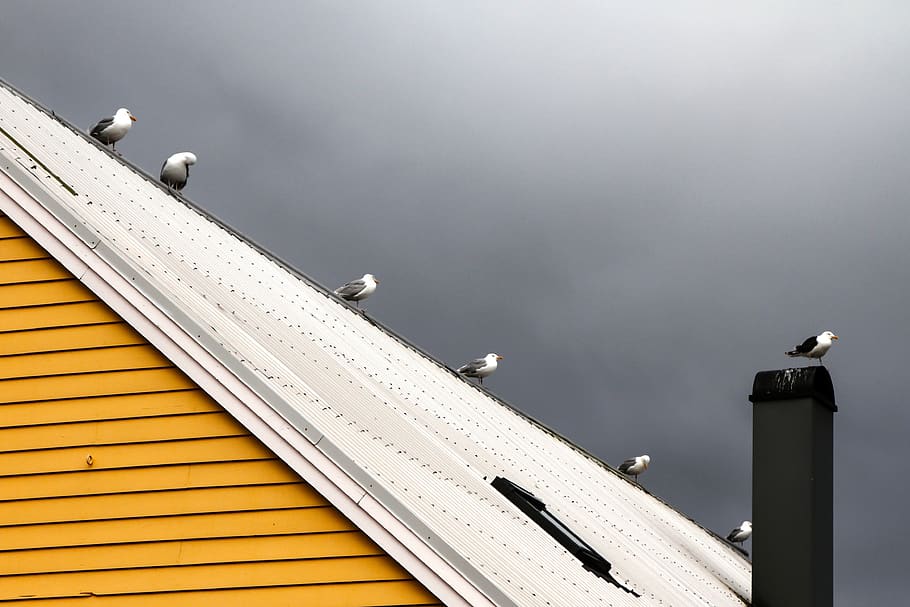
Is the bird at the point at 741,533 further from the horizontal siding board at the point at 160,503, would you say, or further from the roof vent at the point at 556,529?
the horizontal siding board at the point at 160,503

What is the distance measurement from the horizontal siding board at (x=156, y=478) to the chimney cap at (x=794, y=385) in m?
8.11

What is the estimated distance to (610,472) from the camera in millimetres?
22703

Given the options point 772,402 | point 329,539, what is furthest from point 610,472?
point 329,539

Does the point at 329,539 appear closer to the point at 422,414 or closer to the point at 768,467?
the point at 422,414

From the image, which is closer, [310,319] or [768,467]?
[310,319]

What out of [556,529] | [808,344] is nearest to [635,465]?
[808,344]

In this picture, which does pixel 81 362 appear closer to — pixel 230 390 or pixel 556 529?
pixel 230 390

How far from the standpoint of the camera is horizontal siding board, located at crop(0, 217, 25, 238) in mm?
9359

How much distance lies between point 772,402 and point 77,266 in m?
8.87

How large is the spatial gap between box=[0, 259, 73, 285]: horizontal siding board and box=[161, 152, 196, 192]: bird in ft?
25.8

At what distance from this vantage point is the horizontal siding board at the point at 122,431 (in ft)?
28.3

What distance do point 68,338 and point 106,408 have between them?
24.5 inches

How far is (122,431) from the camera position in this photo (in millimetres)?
8797

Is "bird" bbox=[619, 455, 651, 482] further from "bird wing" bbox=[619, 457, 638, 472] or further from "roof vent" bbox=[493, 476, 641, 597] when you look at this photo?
"roof vent" bbox=[493, 476, 641, 597]
